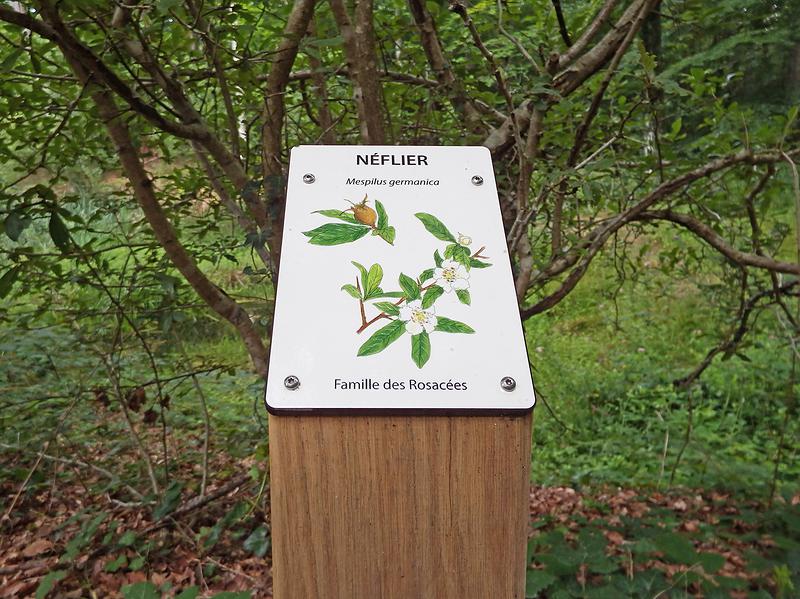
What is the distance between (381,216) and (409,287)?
0.55 feet

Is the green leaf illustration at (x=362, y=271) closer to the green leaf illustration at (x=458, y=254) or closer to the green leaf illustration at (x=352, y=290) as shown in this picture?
the green leaf illustration at (x=352, y=290)

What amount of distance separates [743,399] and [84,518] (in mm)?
3796

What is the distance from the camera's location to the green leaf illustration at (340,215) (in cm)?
113

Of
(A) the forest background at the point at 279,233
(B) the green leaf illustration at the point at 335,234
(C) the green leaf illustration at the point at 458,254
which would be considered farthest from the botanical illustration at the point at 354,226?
(A) the forest background at the point at 279,233

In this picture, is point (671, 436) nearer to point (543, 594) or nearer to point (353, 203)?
point (543, 594)

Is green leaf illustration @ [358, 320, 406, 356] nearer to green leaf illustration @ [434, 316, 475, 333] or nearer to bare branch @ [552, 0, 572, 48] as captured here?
green leaf illustration @ [434, 316, 475, 333]

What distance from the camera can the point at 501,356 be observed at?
3.17 ft

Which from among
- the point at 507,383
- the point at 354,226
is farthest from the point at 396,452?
the point at 354,226

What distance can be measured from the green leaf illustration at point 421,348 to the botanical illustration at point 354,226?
7.9 inches

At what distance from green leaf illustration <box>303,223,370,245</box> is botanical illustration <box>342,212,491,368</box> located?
6 cm

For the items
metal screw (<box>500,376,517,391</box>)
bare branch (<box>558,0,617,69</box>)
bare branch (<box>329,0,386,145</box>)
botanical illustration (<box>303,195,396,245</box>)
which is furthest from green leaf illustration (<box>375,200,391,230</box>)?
bare branch (<box>558,0,617,69</box>)

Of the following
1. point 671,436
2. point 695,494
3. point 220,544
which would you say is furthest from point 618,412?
point 220,544

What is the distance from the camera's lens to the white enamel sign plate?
93cm

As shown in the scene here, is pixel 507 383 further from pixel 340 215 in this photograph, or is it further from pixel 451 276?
pixel 340 215
